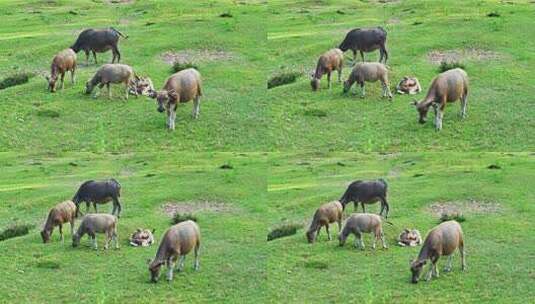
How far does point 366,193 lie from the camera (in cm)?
5075

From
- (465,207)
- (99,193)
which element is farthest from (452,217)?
(99,193)

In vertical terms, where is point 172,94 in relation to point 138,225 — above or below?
above

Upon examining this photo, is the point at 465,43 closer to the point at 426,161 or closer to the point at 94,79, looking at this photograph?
the point at 426,161

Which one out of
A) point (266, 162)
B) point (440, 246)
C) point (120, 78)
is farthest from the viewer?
point (266, 162)

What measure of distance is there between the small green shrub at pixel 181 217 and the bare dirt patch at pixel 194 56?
1059cm

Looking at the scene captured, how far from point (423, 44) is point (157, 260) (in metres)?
23.5

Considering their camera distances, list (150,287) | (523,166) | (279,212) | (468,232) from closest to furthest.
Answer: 1. (150,287)
2. (468,232)
3. (279,212)
4. (523,166)

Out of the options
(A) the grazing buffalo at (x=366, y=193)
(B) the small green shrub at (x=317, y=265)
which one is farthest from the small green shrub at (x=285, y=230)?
(B) the small green shrub at (x=317, y=265)

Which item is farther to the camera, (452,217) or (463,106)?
(463,106)

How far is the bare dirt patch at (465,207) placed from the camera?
5138 cm

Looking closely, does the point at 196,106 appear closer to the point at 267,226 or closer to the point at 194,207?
the point at 194,207

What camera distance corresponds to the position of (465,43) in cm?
6322

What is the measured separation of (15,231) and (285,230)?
34.4ft

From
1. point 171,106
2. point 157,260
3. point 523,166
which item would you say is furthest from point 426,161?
point 157,260
